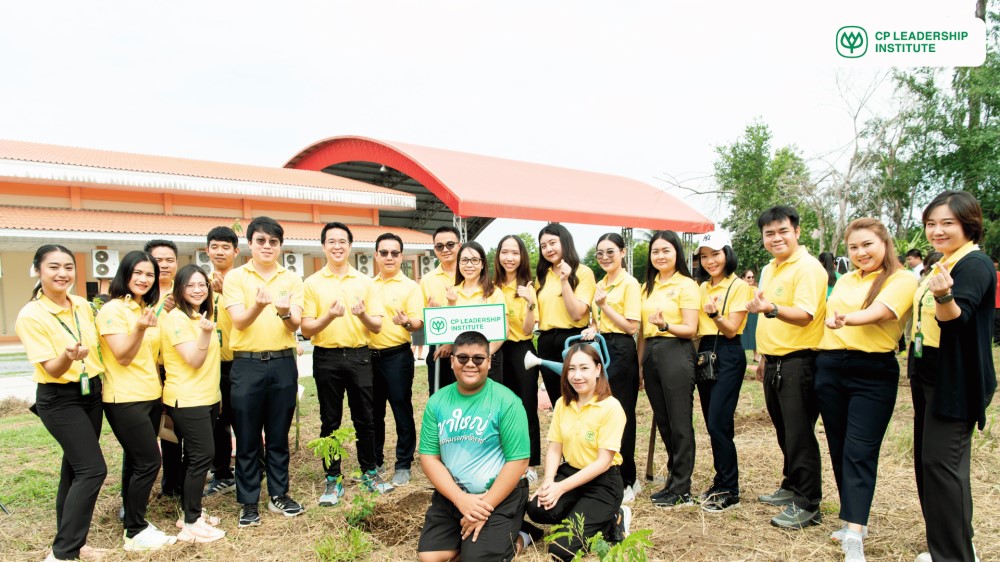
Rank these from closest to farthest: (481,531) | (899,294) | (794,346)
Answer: (899,294)
(481,531)
(794,346)

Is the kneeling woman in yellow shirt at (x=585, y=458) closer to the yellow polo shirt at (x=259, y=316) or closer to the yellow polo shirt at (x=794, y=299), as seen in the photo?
the yellow polo shirt at (x=794, y=299)

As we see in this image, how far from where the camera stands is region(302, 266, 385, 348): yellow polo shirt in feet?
15.4

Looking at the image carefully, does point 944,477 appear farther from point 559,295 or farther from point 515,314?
point 515,314

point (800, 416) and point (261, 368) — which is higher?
point (261, 368)

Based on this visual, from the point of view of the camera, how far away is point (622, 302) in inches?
181

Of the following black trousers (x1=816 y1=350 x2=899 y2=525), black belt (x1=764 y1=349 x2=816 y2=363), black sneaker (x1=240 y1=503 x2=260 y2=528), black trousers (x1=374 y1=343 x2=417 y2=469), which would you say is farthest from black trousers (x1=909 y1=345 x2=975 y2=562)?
black sneaker (x1=240 y1=503 x2=260 y2=528)

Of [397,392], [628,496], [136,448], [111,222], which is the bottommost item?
[628,496]

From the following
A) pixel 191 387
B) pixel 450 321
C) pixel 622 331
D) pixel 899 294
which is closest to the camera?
pixel 899 294

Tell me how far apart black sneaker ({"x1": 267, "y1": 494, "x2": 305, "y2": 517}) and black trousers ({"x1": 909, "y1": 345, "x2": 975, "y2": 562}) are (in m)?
3.90

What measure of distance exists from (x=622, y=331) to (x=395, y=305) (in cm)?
186

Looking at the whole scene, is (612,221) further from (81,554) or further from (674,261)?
(81,554)

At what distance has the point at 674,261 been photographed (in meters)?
4.52

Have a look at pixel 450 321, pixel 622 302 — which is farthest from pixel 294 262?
pixel 622 302

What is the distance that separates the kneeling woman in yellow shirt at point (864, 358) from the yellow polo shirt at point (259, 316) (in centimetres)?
351
